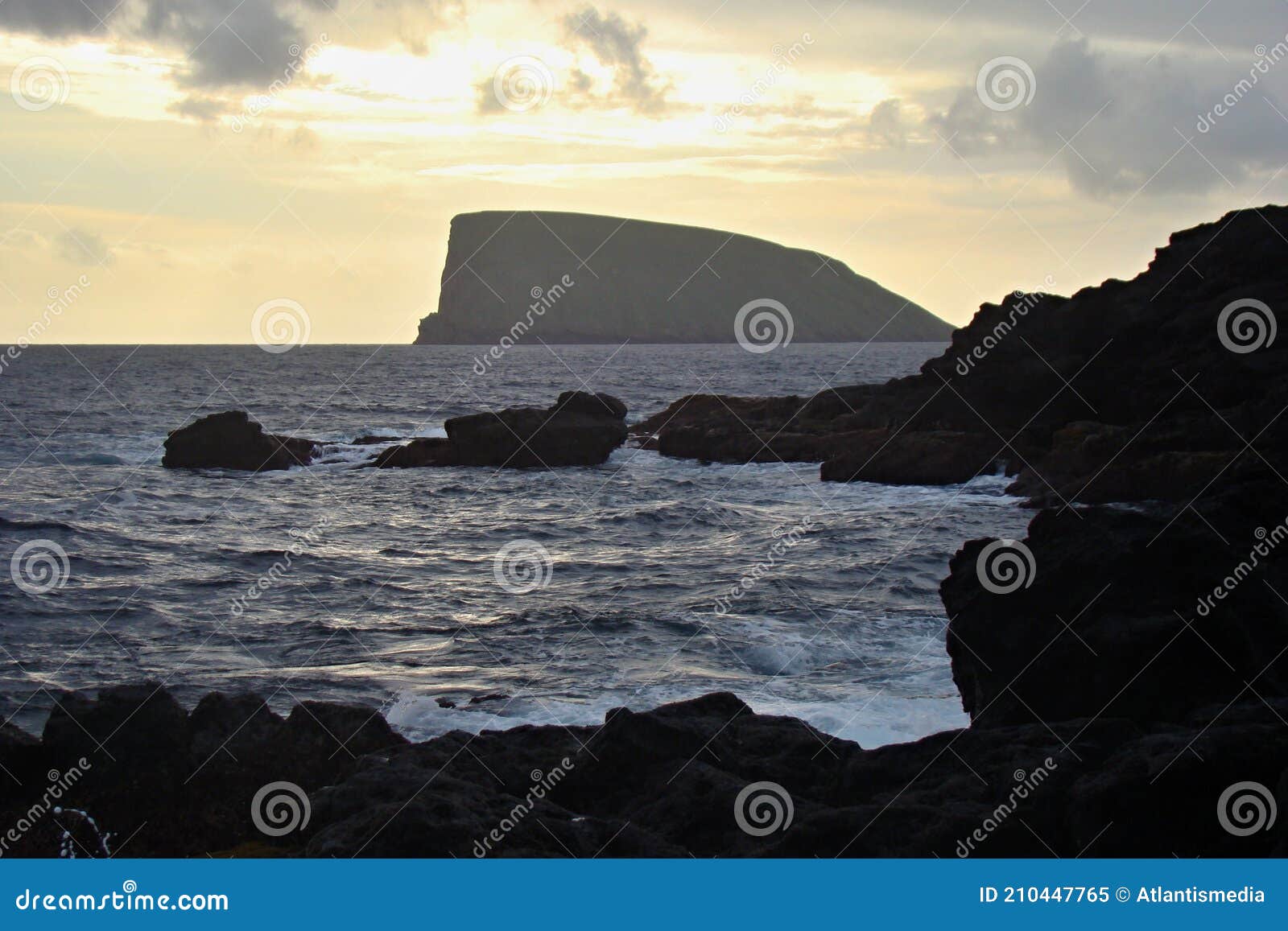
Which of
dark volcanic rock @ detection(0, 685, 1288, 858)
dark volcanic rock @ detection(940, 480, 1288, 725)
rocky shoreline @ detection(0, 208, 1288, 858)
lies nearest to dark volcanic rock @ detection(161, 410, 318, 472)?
rocky shoreline @ detection(0, 208, 1288, 858)

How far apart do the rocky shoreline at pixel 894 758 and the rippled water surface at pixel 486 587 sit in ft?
8.86

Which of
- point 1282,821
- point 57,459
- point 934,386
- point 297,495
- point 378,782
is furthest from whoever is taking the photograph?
point 57,459

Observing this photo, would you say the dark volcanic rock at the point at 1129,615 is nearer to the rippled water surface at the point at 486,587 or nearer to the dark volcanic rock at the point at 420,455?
the rippled water surface at the point at 486,587

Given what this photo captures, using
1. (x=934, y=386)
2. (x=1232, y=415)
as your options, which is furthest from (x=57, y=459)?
(x=1232, y=415)

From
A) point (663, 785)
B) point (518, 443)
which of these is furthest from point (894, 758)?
point (518, 443)

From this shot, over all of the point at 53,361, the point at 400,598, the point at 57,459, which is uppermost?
the point at 53,361

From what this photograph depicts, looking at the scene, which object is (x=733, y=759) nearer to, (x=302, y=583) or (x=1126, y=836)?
(x=1126, y=836)

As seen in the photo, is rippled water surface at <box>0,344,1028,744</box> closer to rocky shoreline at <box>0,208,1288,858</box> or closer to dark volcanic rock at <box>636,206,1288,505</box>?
dark volcanic rock at <box>636,206,1288,505</box>

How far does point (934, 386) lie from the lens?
4169cm

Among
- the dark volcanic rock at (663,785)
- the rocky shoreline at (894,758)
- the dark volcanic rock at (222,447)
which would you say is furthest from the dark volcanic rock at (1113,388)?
the dark volcanic rock at (222,447)

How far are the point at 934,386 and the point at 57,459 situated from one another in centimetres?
3389

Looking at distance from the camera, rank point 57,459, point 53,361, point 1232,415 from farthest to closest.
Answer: point 53,361 < point 57,459 < point 1232,415

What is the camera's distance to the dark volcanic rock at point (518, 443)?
44.2 m

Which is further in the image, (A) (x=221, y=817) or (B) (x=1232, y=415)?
(B) (x=1232, y=415)
